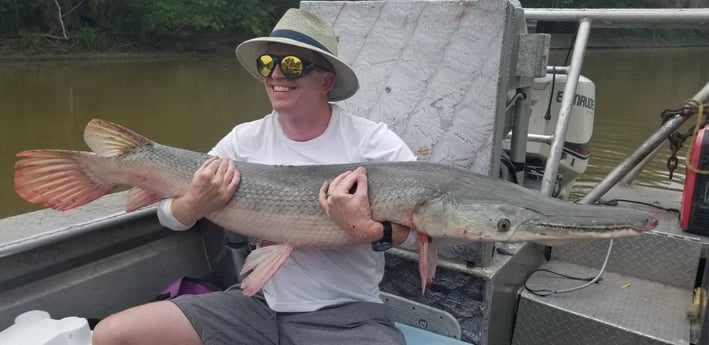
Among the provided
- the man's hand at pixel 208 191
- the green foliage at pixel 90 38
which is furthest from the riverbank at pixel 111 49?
the man's hand at pixel 208 191

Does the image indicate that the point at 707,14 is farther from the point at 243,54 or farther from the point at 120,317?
the point at 120,317

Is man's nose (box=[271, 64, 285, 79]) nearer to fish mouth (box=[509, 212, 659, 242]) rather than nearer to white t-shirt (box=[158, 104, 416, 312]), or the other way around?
white t-shirt (box=[158, 104, 416, 312])

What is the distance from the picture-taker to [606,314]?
2.72 metres

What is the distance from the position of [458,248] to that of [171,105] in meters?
14.1

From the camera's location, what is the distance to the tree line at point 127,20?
28.4 meters

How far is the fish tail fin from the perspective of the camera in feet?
7.22

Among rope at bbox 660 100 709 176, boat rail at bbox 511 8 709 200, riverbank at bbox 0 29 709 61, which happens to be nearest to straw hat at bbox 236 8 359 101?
boat rail at bbox 511 8 709 200

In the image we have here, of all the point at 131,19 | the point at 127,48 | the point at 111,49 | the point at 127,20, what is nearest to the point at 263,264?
the point at 111,49

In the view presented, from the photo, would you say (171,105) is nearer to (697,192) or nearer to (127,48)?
(697,192)

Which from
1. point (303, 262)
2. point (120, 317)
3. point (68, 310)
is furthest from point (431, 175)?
point (68, 310)

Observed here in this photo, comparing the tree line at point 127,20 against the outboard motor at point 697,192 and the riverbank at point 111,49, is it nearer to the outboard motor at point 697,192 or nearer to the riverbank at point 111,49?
the riverbank at point 111,49

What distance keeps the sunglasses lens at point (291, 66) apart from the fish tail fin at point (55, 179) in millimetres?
858

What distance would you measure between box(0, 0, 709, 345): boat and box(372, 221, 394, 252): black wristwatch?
612 mm

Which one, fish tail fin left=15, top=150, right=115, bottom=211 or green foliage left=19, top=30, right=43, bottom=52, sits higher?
fish tail fin left=15, top=150, right=115, bottom=211
